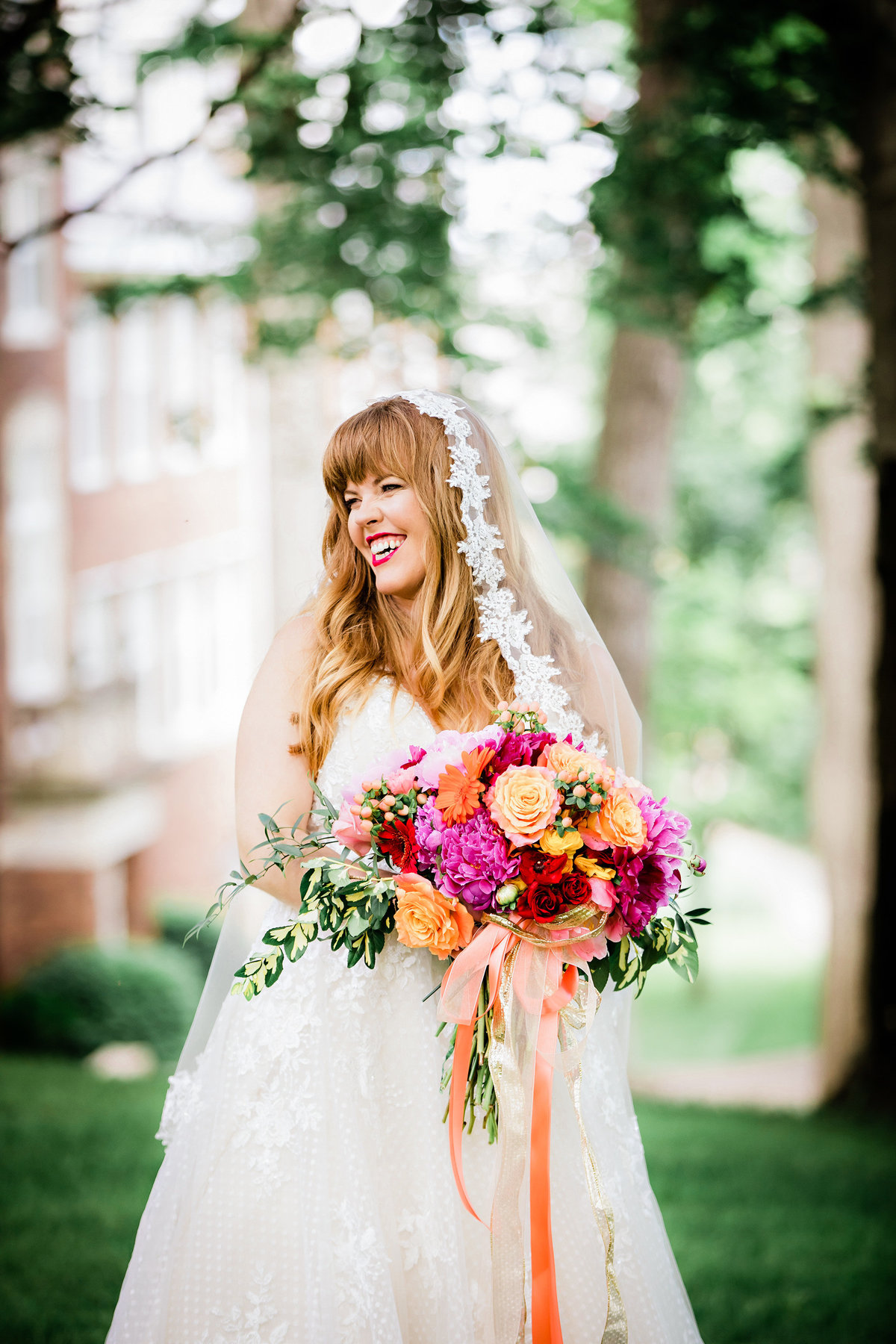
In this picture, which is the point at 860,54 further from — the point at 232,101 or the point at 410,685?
the point at 410,685

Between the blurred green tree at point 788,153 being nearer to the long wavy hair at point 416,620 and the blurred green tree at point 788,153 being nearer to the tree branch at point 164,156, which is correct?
the tree branch at point 164,156

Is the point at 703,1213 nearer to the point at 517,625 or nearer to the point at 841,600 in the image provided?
the point at 517,625

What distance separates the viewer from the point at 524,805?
7.44 ft

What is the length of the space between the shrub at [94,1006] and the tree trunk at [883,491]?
6.04 metres

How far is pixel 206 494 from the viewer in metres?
16.9

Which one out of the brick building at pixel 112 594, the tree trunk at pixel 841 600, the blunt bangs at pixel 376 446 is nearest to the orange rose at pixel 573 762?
the blunt bangs at pixel 376 446

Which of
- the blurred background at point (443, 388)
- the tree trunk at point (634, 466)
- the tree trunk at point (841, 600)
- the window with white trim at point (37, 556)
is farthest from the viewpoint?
the window with white trim at point (37, 556)

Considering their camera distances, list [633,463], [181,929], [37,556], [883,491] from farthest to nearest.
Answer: [181,929] < [37,556] < [633,463] < [883,491]

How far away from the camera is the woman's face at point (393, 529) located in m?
2.98

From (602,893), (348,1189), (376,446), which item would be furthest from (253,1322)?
(376,446)

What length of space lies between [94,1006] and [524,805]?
9.11 meters

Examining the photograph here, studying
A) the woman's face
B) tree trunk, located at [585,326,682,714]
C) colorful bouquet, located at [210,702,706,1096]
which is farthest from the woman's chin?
tree trunk, located at [585,326,682,714]

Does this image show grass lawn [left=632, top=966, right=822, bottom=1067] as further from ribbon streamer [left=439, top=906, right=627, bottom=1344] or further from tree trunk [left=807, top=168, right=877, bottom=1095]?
ribbon streamer [left=439, top=906, right=627, bottom=1344]

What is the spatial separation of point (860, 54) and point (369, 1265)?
694 centimetres
